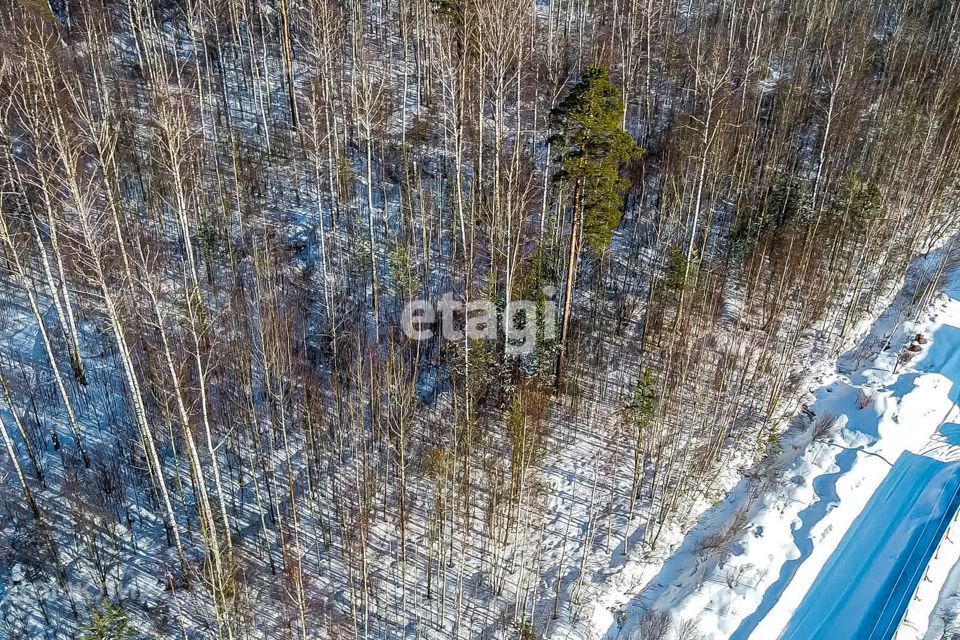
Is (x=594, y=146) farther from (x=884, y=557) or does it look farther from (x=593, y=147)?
(x=884, y=557)

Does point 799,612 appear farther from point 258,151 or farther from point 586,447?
point 258,151

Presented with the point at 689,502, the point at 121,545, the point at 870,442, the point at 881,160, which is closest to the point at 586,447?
the point at 689,502

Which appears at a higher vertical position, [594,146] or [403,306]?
[594,146]

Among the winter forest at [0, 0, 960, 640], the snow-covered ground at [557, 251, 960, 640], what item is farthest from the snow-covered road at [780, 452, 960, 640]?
the winter forest at [0, 0, 960, 640]

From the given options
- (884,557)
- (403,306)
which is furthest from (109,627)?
(884,557)

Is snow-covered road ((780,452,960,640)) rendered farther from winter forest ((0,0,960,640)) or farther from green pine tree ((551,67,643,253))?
green pine tree ((551,67,643,253))

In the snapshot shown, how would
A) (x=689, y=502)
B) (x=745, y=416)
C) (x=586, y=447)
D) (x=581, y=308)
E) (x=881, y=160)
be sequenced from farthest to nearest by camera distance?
(x=881, y=160) → (x=581, y=308) → (x=745, y=416) → (x=586, y=447) → (x=689, y=502)
